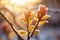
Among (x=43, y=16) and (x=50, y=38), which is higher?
(x=43, y=16)

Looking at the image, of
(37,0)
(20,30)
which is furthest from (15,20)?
(37,0)

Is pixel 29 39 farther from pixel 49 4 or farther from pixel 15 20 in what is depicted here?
pixel 49 4

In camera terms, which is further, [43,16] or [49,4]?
[49,4]

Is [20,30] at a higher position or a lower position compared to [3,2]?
lower

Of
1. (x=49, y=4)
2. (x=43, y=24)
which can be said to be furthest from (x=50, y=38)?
(x=49, y=4)

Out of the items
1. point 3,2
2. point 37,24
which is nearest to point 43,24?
point 37,24

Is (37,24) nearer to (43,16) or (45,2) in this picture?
(43,16)

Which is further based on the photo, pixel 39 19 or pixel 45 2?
pixel 45 2
